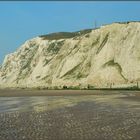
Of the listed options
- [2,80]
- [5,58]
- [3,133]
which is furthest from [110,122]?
[5,58]

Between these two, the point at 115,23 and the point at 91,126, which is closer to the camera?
the point at 91,126

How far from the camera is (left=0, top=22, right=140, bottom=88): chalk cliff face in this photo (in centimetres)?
7481

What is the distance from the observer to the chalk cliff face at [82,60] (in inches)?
2945

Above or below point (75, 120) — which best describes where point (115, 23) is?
above

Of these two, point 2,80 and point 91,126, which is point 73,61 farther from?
point 91,126

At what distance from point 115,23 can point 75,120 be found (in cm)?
6789

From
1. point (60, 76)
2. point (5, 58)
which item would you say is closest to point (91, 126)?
point (60, 76)

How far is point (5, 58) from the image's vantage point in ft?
411

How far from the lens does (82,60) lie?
8875cm

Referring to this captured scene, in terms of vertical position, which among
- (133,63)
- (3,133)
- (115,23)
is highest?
(115,23)

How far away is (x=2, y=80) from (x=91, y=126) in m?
97.4

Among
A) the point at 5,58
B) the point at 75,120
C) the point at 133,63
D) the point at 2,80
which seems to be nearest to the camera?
the point at 75,120

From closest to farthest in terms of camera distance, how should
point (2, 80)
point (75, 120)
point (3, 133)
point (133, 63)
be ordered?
point (3, 133) < point (75, 120) < point (133, 63) < point (2, 80)

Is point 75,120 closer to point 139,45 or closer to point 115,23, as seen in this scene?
point 139,45
